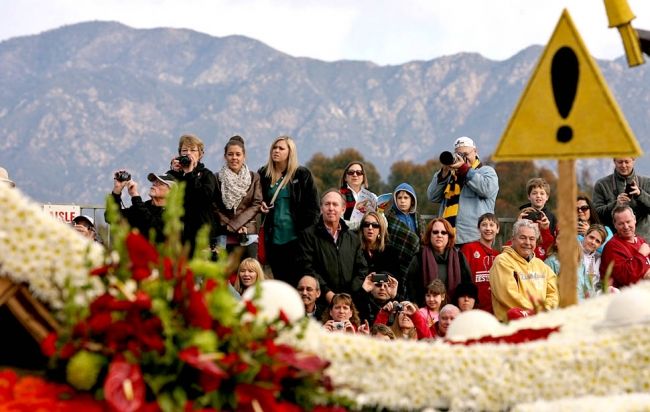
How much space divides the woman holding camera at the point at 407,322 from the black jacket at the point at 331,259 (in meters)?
0.58

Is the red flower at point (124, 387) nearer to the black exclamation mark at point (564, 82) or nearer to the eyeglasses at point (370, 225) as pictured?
the black exclamation mark at point (564, 82)

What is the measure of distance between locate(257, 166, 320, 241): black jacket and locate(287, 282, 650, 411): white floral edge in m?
5.92

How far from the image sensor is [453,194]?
10.9m

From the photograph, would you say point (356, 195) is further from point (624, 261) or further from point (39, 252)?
point (39, 252)

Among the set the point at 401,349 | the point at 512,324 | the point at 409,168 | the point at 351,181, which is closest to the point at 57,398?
the point at 401,349

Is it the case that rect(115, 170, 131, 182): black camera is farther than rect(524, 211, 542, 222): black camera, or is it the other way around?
rect(524, 211, 542, 222): black camera

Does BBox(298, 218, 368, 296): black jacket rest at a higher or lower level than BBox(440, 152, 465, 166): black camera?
lower

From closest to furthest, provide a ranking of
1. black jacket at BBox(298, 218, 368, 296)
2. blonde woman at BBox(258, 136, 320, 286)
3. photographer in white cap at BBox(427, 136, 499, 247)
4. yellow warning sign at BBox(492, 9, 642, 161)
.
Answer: yellow warning sign at BBox(492, 9, 642, 161) < black jacket at BBox(298, 218, 368, 296) < blonde woman at BBox(258, 136, 320, 286) < photographer in white cap at BBox(427, 136, 499, 247)

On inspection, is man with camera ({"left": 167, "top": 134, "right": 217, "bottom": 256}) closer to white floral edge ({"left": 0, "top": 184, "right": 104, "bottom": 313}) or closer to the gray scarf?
the gray scarf

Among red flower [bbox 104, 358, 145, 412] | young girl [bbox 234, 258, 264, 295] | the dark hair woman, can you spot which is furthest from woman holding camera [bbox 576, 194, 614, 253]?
red flower [bbox 104, 358, 145, 412]

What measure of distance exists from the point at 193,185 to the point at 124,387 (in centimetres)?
630

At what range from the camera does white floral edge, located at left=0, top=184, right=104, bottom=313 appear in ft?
12.2

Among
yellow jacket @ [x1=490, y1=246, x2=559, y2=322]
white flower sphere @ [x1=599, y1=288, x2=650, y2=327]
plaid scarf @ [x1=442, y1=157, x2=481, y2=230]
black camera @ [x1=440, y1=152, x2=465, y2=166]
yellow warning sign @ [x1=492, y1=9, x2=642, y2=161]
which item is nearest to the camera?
white flower sphere @ [x1=599, y1=288, x2=650, y2=327]

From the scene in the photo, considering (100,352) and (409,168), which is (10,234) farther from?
(409,168)
